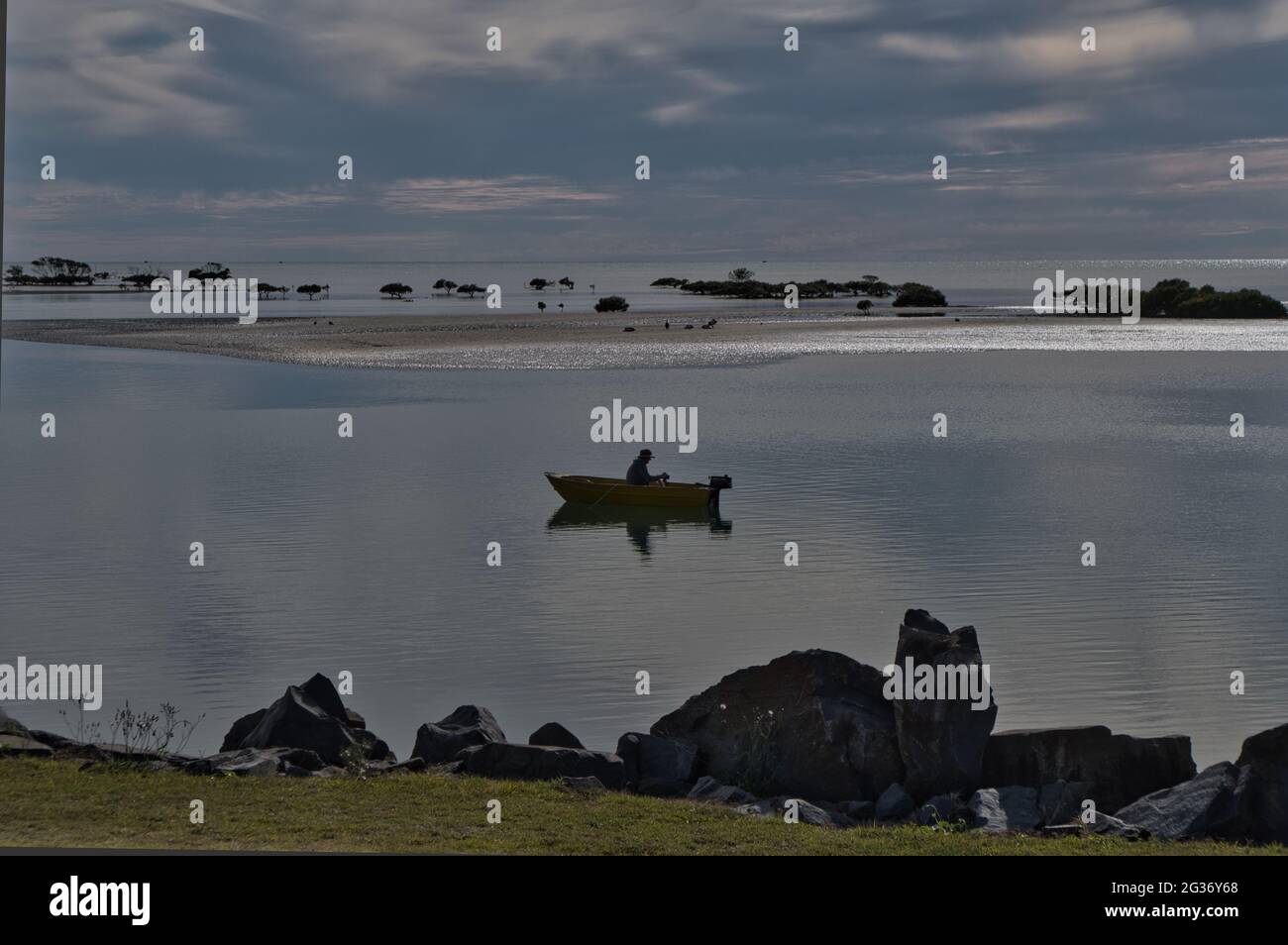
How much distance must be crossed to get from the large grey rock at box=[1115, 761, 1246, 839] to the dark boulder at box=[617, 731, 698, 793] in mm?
3911

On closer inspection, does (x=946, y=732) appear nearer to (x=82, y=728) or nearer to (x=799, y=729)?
(x=799, y=729)

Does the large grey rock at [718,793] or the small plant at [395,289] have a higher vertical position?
the small plant at [395,289]

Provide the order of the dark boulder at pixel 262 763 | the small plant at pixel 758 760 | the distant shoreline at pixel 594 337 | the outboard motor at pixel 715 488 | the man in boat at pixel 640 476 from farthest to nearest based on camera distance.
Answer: the distant shoreline at pixel 594 337 → the man in boat at pixel 640 476 → the outboard motor at pixel 715 488 → the small plant at pixel 758 760 → the dark boulder at pixel 262 763

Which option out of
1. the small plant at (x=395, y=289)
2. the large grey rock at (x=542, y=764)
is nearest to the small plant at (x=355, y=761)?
the large grey rock at (x=542, y=764)

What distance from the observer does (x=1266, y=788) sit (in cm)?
1251

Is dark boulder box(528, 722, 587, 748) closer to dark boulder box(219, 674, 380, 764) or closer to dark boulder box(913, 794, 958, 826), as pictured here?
dark boulder box(219, 674, 380, 764)

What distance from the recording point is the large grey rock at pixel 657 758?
1356 cm

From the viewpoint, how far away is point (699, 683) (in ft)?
59.8

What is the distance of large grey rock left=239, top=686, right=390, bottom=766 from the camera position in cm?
1420

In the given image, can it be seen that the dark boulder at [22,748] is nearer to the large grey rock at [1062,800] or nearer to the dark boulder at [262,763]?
the dark boulder at [262,763]

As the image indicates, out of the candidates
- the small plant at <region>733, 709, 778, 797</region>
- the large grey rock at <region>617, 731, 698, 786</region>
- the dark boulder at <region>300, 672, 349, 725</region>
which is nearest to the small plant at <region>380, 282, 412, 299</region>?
the dark boulder at <region>300, 672, 349, 725</region>

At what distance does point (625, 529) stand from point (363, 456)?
1213 cm

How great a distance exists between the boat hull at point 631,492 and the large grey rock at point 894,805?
18333 millimetres

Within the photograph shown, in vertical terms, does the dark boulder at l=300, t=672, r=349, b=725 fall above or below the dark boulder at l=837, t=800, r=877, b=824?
above
